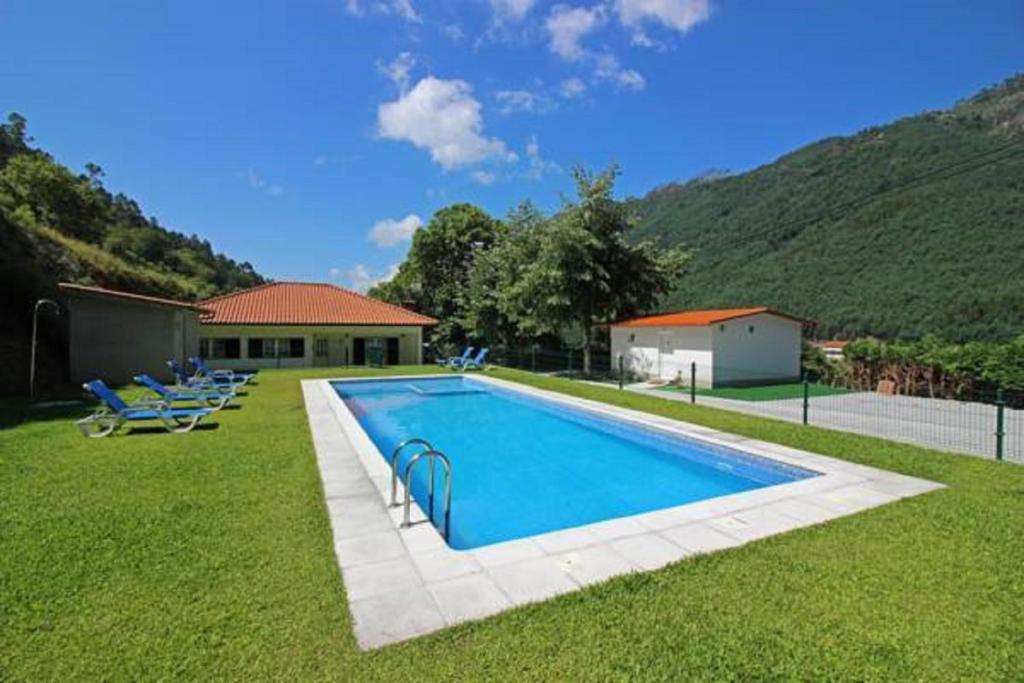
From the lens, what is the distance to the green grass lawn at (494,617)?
262 centimetres

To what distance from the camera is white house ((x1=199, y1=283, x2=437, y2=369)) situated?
24.1 meters

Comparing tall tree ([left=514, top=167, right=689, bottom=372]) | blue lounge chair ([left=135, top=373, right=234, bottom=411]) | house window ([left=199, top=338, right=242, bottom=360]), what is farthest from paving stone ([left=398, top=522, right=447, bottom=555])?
house window ([left=199, top=338, right=242, bottom=360])

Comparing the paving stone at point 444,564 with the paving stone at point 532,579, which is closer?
the paving stone at point 532,579

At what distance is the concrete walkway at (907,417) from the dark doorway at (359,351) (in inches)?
687

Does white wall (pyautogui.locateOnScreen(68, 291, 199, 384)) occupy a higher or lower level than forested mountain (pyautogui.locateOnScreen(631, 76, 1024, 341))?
lower

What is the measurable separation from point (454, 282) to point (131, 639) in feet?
103

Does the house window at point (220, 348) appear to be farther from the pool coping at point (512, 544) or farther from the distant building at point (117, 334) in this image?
the pool coping at point (512, 544)

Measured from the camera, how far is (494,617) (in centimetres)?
310

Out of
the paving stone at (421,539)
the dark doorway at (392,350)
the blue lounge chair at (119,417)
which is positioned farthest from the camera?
the dark doorway at (392,350)

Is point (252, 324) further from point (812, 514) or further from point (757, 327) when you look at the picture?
point (812, 514)

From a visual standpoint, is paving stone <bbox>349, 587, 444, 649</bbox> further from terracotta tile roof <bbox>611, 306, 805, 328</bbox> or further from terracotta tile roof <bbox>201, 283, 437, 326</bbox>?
terracotta tile roof <bbox>201, 283, 437, 326</bbox>

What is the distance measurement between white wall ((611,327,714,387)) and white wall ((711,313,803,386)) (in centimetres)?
46

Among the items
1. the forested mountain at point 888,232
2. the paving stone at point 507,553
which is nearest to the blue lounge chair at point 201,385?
the paving stone at point 507,553

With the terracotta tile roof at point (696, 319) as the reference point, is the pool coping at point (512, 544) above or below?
below
